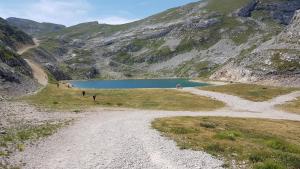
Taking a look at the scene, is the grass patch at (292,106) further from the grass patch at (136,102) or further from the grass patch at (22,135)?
the grass patch at (22,135)

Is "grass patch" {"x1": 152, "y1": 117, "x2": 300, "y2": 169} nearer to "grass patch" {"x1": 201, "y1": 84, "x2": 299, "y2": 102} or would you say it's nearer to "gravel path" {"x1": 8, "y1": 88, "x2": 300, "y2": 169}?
"gravel path" {"x1": 8, "y1": 88, "x2": 300, "y2": 169}

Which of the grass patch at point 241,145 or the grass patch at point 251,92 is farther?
the grass patch at point 251,92

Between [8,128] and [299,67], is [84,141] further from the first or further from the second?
[299,67]

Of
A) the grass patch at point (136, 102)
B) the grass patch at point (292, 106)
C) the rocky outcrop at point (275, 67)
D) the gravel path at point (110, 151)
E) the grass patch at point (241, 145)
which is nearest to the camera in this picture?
the gravel path at point (110, 151)

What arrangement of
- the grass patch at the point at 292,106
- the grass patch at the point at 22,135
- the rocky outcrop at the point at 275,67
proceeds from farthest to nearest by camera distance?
the rocky outcrop at the point at 275,67, the grass patch at the point at 292,106, the grass patch at the point at 22,135

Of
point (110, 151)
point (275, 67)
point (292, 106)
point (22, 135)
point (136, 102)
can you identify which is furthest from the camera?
point (275, 67)

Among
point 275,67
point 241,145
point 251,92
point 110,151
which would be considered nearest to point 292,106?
point 251,92

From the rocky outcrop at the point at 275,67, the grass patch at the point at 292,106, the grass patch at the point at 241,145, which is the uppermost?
Result: the rocky outcrop at the point at 275,67

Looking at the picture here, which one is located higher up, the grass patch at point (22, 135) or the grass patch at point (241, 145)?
the grass patch at point (22, 135)

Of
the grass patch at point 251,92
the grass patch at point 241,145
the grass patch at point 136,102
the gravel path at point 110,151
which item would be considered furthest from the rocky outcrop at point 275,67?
the gravel path at point 110,151

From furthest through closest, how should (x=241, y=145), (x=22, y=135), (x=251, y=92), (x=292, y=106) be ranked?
(x=251, y=92), (x=292, y=106), (x=22, y=135), (x=241, y=145)

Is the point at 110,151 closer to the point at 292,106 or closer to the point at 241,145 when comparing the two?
the point at 241,145

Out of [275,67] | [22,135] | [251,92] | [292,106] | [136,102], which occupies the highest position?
[275,67]

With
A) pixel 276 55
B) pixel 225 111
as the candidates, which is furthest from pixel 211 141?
pixel 276 55
